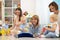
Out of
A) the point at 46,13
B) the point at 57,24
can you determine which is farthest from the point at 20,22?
the point at 46,13

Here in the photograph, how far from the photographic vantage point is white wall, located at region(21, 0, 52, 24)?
4223 millimetres

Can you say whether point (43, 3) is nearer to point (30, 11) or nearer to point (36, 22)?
point (30, 11)

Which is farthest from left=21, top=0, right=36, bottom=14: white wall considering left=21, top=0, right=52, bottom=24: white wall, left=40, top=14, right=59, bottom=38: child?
left=40, top=14, right=59, bottom=38: child

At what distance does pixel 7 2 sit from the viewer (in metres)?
4.74

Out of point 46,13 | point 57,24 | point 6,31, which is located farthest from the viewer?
point 46,13

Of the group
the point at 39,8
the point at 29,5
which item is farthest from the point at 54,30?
the point at 29,5

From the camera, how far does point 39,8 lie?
4309 mm

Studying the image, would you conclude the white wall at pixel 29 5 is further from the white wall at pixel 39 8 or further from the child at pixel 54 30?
the child at pixel 54 30

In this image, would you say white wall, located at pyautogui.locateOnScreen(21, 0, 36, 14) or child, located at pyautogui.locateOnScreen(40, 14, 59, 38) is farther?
white wall, located at pyautogui.locateOnScreen(21, 0, 36, 14)

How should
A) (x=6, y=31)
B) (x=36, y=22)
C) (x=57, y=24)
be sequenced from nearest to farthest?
(x=57, y=24), (x=36, y=22), (x=6, y=31)

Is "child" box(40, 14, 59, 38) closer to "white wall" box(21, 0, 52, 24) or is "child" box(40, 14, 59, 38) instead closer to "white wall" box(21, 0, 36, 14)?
"white wall" box(21, 0, 52, 24)

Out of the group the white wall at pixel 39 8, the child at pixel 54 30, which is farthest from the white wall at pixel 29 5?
the child at pixel 54 30

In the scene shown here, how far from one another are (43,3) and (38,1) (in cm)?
16

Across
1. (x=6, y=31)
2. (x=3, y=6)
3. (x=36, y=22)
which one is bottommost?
(x=6, y=31)
